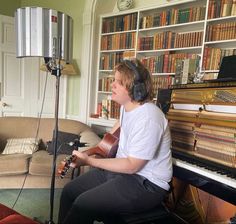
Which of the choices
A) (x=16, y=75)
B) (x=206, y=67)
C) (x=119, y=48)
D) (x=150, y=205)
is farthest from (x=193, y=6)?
(x=16, y=75)

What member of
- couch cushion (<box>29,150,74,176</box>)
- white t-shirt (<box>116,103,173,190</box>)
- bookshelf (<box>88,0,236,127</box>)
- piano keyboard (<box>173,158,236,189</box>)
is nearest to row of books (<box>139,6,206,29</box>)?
bookshelf (<box>88,0,236,127</box>)

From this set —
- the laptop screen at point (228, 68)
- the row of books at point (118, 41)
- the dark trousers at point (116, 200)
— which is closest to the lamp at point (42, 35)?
the dark trousers at point (116, 200)

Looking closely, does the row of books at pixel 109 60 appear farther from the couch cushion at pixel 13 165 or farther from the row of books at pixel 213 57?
the couch cushion at pixel 13 165

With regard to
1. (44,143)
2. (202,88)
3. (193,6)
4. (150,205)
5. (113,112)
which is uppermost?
(193,6)

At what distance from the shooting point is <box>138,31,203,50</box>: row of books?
98.4 inches

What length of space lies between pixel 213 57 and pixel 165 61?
1.76 ft

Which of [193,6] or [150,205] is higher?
[193,6]

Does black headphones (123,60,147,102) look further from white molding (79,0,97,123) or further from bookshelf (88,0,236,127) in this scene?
white molding (79,0,97,123)

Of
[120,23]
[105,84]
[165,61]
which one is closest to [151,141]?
[165,61]

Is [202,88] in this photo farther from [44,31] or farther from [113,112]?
[113,112]

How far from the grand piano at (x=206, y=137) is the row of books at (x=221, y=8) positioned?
1177 mm

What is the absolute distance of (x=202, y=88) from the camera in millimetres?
1382

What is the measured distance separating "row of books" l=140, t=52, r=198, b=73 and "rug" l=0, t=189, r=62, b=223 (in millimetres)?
1735

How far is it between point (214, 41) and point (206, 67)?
252 millimetres
